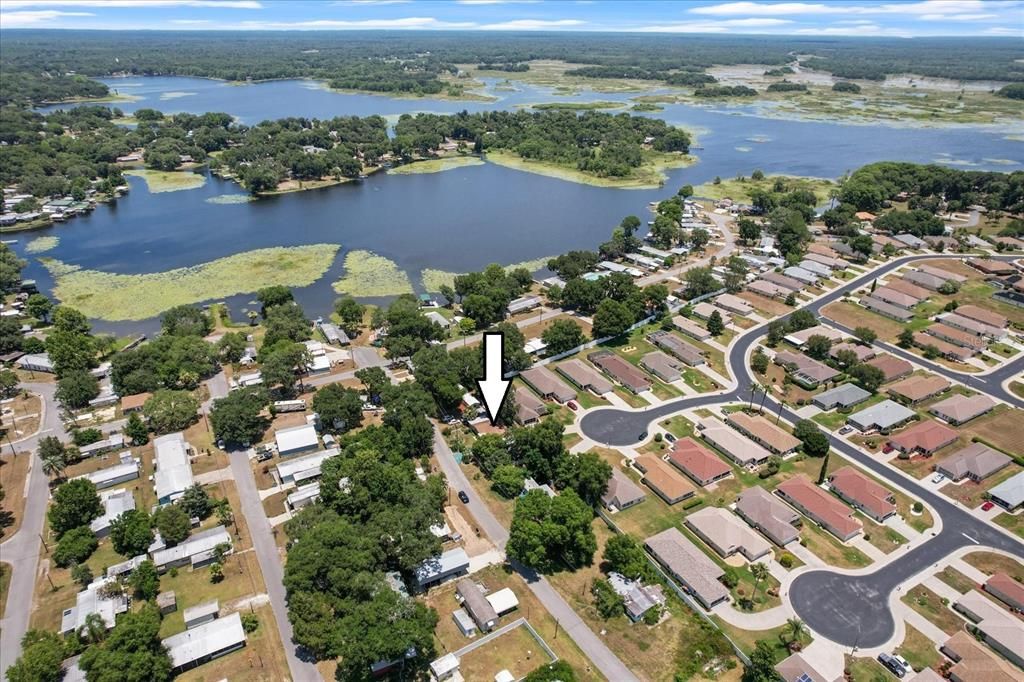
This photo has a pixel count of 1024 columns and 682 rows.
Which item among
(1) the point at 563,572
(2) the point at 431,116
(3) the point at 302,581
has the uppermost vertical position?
(2) the point at 431,116

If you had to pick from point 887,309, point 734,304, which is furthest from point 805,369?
point 887,309

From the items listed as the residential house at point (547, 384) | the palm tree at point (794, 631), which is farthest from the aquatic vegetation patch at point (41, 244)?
the palm tree at point (794, 631)

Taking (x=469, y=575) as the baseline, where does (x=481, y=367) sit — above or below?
above

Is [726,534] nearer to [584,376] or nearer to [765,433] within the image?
[765,433]

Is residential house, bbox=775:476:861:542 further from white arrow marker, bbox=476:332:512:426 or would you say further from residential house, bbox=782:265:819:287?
residential house, bbox=782:265:819:287

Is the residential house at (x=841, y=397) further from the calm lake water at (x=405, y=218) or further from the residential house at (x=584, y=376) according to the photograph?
the calm lake water at (x=405, y=218)

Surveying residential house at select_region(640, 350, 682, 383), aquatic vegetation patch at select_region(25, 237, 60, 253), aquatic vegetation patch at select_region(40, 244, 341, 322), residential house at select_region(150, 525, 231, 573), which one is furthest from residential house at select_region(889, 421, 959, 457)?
aquatic vegetation patch at select_region(25, 237, 60, 253)

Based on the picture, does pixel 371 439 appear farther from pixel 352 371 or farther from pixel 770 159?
pixel 770 159

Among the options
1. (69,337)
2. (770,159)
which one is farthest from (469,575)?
(770,159)
